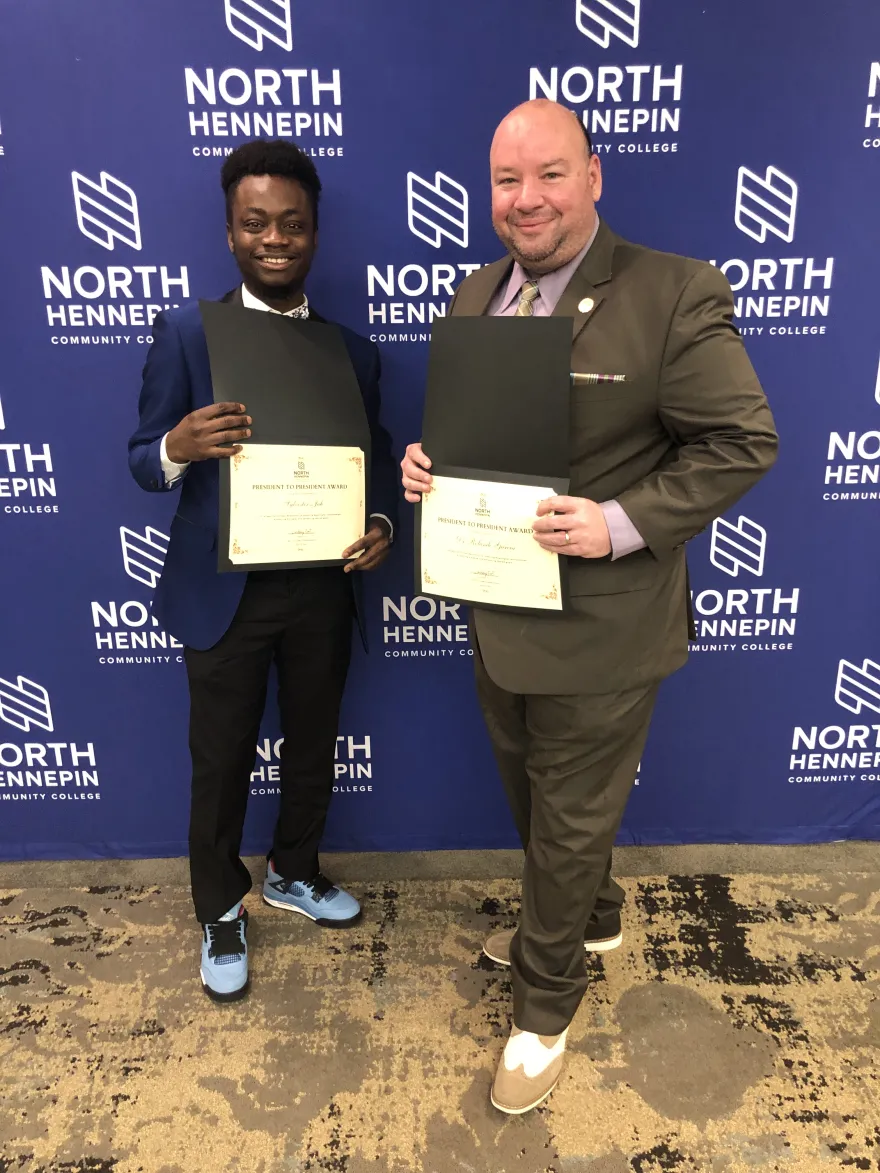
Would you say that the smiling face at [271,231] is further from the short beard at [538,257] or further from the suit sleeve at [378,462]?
the short beard at [538,257]

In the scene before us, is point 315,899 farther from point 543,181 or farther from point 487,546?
point 543,181

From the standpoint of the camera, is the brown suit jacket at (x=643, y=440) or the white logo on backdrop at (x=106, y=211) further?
the white logo on backdrop at (x=106, y=211)

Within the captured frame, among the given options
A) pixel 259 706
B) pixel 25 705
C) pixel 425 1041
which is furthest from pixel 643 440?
pixel 25 705

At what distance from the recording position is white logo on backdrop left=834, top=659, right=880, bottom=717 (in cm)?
215

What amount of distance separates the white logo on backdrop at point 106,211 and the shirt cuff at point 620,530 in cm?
129

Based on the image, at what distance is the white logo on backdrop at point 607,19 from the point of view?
5.52 feet

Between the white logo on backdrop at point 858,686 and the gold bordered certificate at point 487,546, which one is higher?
the gold bordered certificate at point 487,546

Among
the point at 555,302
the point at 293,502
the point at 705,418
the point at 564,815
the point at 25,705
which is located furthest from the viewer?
the point at 25,705

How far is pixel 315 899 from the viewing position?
200 centimetres

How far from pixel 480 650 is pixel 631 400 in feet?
1.82

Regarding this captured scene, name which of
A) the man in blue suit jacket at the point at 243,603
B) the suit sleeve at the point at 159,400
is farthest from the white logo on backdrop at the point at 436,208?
the suit sleeve at the point at 159,400

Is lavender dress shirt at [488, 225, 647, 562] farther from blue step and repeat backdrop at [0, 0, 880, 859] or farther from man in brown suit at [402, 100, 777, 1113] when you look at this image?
blue step and repeat backdrop at [0, 0, 880, 859]

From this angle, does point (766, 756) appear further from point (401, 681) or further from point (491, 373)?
point (491, 373)

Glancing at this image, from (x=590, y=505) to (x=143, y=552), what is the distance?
1.27 metres
